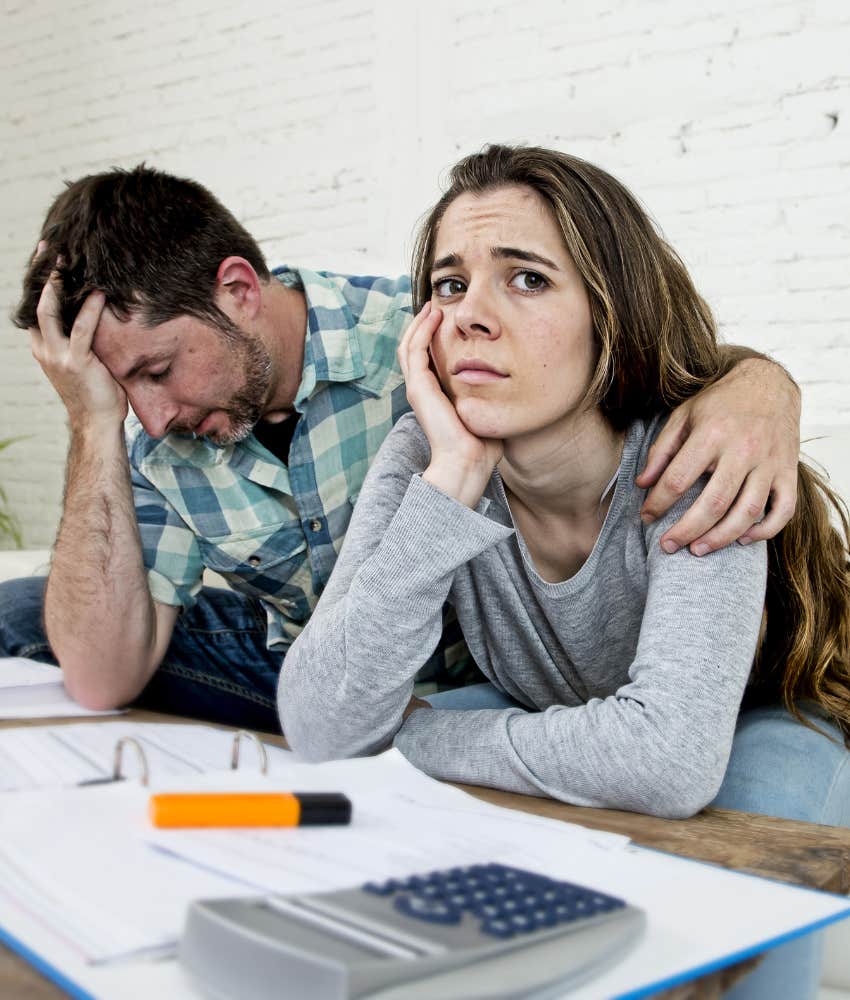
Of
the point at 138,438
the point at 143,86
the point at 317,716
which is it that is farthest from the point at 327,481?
the point at 143,86

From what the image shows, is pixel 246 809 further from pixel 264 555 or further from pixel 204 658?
pixel 204 658

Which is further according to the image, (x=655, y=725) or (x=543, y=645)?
(x=543, y=645)

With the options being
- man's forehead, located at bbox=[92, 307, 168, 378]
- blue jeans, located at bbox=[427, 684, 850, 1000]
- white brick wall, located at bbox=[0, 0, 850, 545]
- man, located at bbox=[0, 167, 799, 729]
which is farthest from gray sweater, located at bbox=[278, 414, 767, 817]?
white brick wall, located at bbox=[0, 0, 850, 545]

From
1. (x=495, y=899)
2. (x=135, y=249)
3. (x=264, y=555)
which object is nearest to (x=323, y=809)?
(x=495, y=899)

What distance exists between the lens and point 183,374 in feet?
5.15

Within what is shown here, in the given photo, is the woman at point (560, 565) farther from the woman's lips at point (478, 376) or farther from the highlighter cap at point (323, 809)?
the highlighter cap at point (323, 809)

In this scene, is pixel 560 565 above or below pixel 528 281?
below

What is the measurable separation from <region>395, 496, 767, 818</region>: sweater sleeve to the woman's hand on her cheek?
0.68 ft

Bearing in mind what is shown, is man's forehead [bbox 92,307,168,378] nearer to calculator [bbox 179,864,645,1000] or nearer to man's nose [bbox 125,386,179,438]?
man's nose [bbox 125,386,179,438]

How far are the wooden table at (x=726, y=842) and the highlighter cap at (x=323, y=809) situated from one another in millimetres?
180

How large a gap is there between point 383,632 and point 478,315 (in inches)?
13.8

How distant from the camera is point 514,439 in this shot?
1.20m

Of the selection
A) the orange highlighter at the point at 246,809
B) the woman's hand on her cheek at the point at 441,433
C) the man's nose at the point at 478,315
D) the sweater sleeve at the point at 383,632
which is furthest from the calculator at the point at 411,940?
the man's nose at the point at 478,315

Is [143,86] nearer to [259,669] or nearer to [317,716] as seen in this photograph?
[259,669]
